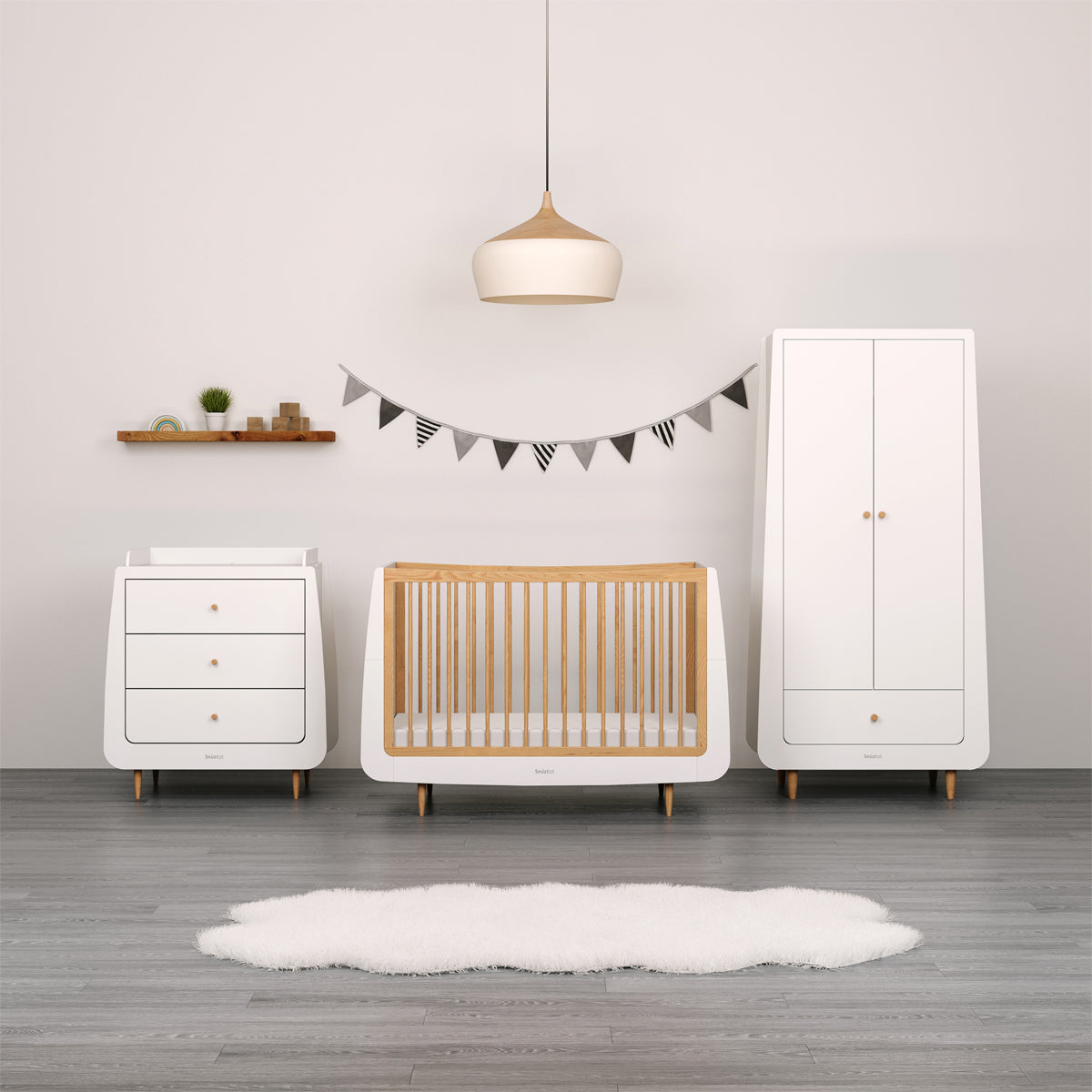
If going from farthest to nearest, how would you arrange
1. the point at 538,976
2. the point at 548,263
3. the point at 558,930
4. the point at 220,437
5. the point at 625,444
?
the point at 625,444 → the point at 220,437 → the point at 548,263 → the point at 558,930 → the point at 538,976

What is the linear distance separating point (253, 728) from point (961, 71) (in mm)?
3172

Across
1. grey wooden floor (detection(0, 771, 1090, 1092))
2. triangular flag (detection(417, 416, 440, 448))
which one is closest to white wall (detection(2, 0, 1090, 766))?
triangular flag (detection(417, 416, 440, 448))

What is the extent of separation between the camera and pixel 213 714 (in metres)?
3.50

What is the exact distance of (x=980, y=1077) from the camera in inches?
70.1

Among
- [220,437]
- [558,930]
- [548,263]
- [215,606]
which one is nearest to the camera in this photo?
[558,930]

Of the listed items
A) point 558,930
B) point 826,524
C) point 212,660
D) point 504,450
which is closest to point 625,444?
point 504,450

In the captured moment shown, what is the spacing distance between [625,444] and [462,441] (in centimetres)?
56

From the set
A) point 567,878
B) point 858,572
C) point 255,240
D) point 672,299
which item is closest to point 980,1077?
point 567,878

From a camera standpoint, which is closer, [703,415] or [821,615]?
[821,615]

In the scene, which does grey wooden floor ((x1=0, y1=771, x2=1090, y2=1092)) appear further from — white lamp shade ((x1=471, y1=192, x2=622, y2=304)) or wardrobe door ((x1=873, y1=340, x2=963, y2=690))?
white lamp shade ((x1=471, y1=192, x2=622, y2=304))

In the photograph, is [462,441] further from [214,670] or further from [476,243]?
[214,670]

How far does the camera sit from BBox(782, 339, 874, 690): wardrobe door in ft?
11.4

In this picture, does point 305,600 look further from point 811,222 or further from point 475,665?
point 811,222

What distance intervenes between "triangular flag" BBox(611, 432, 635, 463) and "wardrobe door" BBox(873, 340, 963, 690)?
2.79ft
